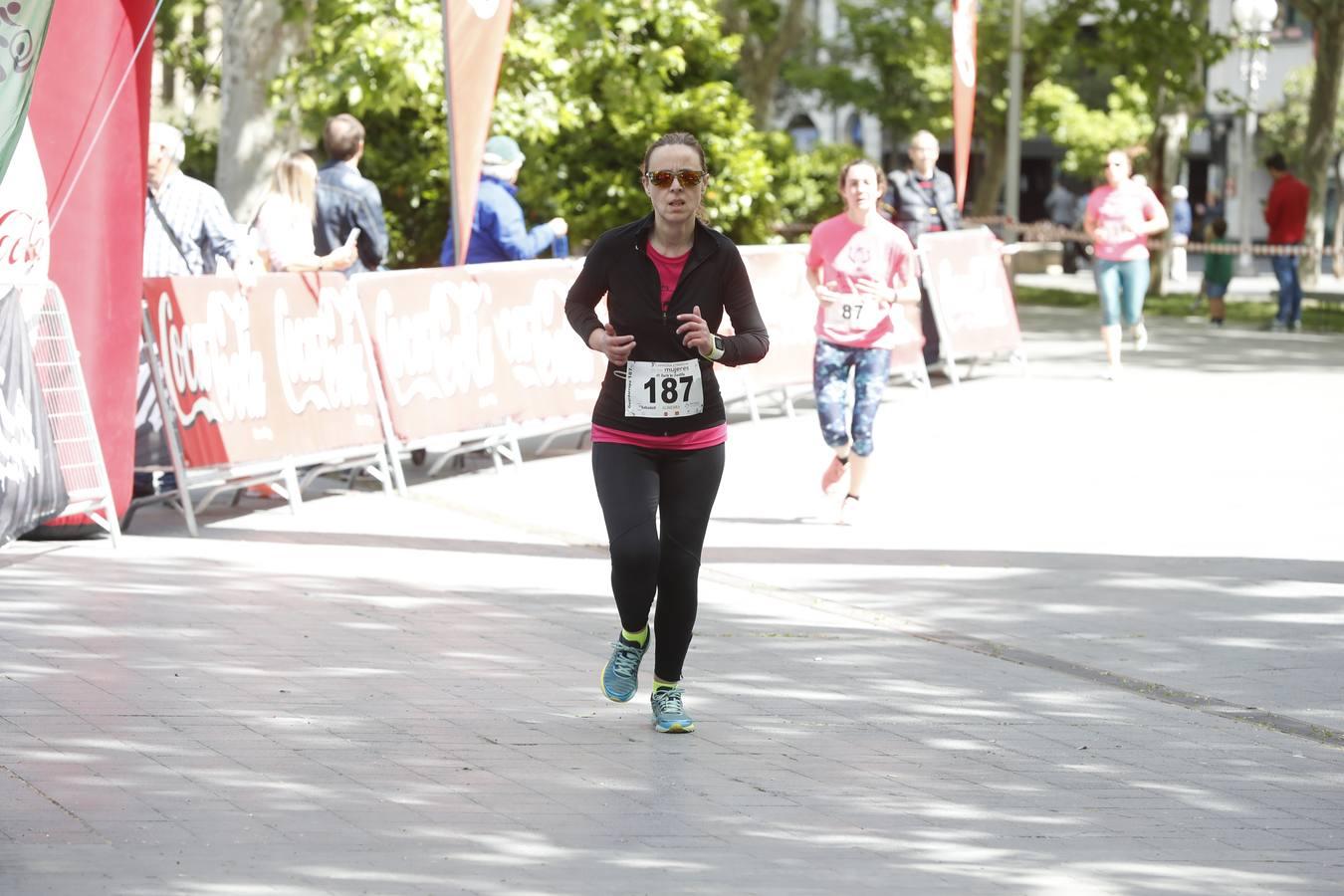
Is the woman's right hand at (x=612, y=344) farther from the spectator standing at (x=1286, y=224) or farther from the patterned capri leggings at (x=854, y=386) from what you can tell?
the spectator standing at (x=1286, y=224)

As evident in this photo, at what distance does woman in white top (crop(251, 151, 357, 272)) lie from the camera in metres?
11.8

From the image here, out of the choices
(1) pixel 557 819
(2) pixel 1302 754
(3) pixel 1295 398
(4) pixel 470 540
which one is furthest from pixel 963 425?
(1) pixel 557 819

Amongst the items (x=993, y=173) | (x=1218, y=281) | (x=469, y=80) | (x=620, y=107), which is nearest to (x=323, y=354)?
(x=469, y=80)

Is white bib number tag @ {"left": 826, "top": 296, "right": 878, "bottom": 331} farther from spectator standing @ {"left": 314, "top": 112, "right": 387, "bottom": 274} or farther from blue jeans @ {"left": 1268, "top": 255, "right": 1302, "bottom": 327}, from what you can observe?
blue jeans @ {"left": 1268, "top": 255, "right": 1302, "bottom": 327}

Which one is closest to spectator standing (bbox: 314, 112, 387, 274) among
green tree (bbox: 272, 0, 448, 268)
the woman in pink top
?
green tree (bbox: 272, 0, 448, 268)

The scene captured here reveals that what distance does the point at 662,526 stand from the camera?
6836mm

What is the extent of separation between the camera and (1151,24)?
28.8 meters

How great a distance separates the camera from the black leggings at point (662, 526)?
6664mm

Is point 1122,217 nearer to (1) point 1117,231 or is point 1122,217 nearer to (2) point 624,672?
(1) point 1117,231

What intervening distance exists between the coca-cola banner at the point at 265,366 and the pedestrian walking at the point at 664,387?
4.11 m

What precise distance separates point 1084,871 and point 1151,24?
983 inches

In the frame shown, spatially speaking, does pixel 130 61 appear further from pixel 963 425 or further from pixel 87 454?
pixel 963 425

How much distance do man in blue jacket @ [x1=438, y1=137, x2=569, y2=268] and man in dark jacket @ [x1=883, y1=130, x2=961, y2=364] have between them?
477cm

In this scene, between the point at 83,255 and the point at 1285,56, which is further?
the point at 1285,56
